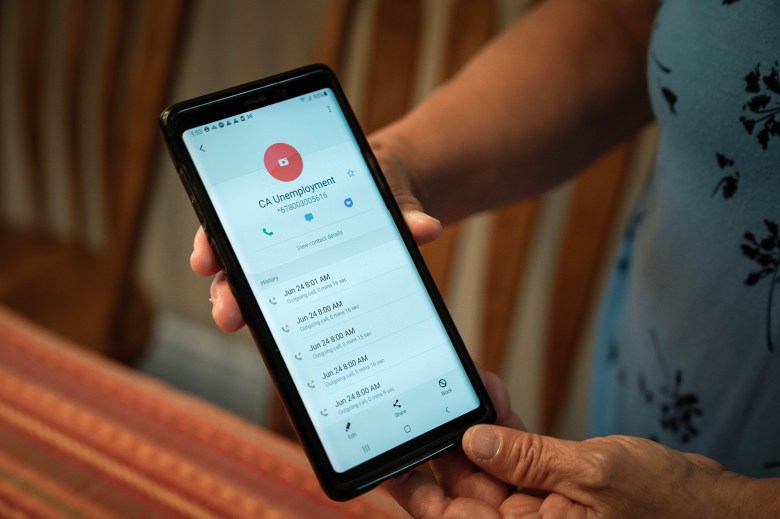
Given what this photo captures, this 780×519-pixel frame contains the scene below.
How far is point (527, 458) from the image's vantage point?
41 cm

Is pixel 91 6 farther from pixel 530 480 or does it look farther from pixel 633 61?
pixel 530 480

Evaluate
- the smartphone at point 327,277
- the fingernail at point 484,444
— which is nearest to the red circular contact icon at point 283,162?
the smartphone at point 327,277

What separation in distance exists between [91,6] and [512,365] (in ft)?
3.20

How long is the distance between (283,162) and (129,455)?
0.95 ft

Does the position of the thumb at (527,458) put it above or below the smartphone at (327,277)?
below

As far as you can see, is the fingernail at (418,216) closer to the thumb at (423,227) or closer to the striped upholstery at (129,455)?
the thumb at (423,227)

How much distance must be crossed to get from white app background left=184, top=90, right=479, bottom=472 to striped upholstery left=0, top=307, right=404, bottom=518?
136 mm

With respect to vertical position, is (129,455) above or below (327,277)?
below

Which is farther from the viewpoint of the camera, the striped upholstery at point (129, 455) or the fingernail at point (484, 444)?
the striped upholstery at point (129, 455)

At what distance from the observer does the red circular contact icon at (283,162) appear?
456mm

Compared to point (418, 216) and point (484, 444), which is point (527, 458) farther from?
point (418, 216)

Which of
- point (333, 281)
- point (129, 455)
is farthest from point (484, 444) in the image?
point (129, 455)

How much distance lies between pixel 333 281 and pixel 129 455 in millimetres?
262

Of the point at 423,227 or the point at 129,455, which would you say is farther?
the point at 129,455
